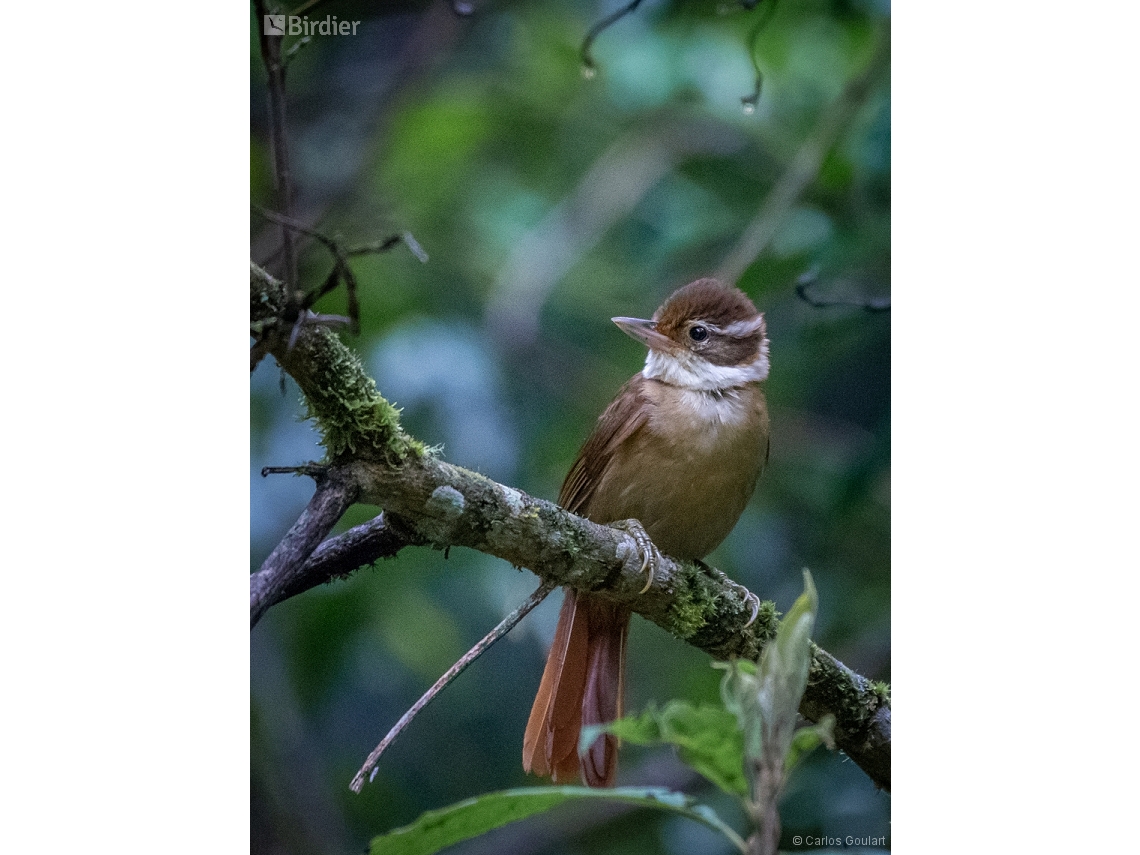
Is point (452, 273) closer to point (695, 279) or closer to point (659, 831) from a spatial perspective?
point (695, 279)

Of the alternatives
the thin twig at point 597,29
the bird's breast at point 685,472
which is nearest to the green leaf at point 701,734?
the bird's breast at point 685,472

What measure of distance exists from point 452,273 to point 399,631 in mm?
960

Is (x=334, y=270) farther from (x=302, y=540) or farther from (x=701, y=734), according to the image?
(x=701, y=734)

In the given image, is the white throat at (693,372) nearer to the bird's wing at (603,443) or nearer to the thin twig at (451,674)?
the bird's wing at (603,443)

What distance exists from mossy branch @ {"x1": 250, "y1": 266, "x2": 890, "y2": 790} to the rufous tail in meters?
0.17

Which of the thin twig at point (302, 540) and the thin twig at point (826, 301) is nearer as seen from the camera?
the thin twig at point (302, 540)

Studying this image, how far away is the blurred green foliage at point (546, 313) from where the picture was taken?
2680 mm

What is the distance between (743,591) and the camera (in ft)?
9.06

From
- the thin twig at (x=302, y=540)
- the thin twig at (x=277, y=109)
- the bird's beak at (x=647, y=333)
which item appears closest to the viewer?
the thin twig at (x=302, y=540)

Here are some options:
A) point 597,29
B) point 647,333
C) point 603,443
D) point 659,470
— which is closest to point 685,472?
point 659,470

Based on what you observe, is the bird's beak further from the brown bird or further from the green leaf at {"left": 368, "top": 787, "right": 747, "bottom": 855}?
the green leaf at {"left": 368, "top": 787, "right": 747, "bottom": 855}

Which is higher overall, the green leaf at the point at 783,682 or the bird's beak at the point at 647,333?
the bird's beak at the point at 647,333

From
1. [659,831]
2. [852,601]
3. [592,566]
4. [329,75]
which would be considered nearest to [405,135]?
[329,75]

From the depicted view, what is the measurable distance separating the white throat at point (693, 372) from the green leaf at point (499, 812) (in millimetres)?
1281
